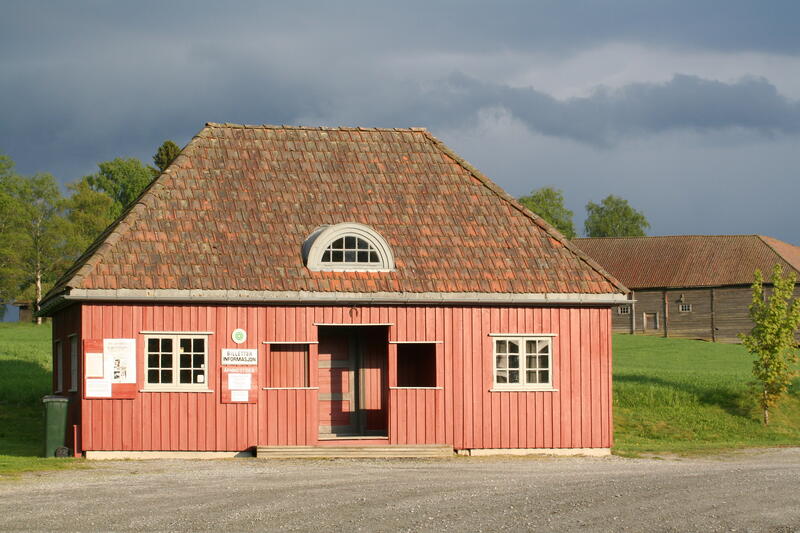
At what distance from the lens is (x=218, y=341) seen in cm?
2170

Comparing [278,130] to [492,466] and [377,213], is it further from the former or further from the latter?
[492,466]

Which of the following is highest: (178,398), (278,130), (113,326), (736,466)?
(278,130)

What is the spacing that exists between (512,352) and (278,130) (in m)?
7.36

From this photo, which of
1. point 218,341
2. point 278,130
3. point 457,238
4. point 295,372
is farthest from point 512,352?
point 278,130

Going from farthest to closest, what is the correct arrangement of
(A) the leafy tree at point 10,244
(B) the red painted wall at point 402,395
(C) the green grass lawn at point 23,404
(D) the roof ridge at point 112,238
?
1. (A) the leafy tree at point 10,244
2. (B) the red painted wall at point 402,395
3. (D) the roof ridge at point 112,238
4. (C) the green grass lawn at point 23,404

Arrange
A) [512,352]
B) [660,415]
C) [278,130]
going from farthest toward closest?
[660,415]
[278,130]
[512,352]

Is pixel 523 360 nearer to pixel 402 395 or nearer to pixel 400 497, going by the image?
pixel 402 395

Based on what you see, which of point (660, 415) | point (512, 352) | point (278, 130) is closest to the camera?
point (512, 352)

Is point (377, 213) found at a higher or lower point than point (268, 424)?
higher

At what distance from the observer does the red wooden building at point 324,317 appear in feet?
70.1

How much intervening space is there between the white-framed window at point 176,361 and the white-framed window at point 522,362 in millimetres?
5768

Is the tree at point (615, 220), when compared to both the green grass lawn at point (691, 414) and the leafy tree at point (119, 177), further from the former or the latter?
the green grass lawn at point (691, 414)

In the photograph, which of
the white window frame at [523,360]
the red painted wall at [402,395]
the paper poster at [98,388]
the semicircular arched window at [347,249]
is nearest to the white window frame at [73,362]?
the red painted wall at [402,395]

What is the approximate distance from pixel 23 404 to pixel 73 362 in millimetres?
9652
